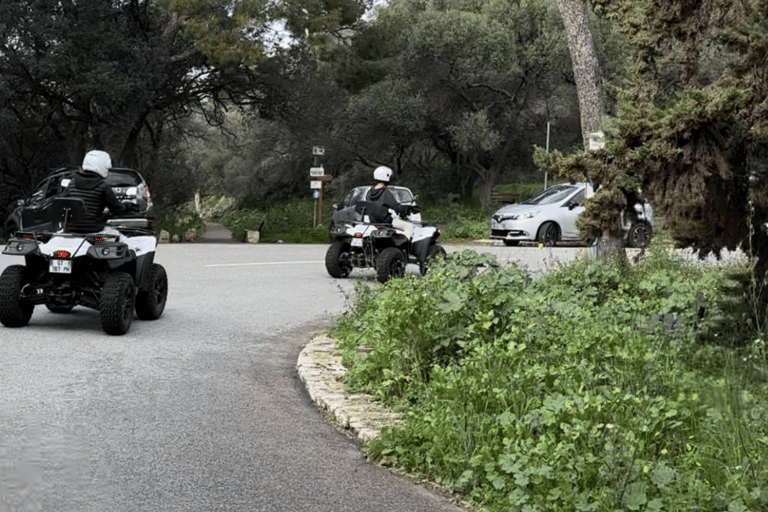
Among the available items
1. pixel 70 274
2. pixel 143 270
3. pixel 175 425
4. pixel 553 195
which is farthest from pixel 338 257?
pixel 553 195

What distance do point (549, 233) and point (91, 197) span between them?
19212 millimetres

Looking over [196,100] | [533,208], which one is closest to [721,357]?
[533,208]

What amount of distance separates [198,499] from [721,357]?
3484 millimetres

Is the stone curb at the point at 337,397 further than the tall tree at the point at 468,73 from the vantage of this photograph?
No

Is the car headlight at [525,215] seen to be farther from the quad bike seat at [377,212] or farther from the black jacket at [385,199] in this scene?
the quad bike seat at [377,212]

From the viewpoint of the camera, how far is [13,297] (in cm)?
1031

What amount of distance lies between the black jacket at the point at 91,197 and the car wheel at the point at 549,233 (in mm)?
18598

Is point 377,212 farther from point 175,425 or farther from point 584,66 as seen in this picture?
point 175,425

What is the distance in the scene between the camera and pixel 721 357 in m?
6.82

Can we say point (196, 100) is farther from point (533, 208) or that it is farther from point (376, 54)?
point (533, 208)

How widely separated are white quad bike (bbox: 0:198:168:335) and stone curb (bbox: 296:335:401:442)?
1.94 meters

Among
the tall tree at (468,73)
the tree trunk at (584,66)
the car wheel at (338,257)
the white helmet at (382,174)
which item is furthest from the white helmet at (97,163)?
the tall tree at (468,73)

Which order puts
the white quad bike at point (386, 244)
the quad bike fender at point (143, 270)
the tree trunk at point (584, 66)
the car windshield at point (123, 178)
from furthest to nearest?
1. the car windshield at point (123, 178)
2. the tree trunk at point (584, 66)
3. the white quad bike at point (386, 244)
4. the quad bike fender at point (143, 270)

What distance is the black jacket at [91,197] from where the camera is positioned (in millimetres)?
10414
